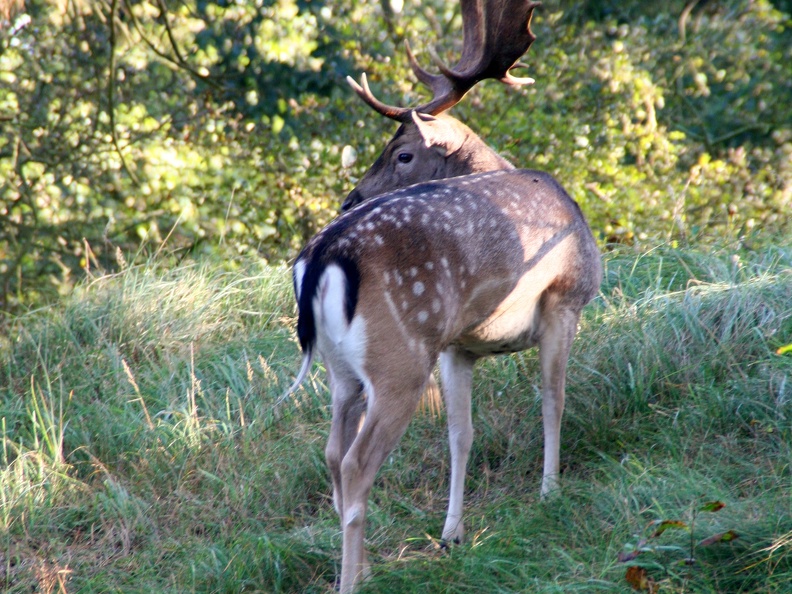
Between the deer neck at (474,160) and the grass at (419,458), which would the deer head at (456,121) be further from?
the grass at (419,458)

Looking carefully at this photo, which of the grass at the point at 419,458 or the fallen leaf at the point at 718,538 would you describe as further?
the grass at the point at 419,458

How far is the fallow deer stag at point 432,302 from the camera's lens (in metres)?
3.62

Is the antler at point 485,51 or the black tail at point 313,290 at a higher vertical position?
the antler at point 485,51

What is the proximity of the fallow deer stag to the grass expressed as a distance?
A: 0.31m

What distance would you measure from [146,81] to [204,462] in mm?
6013

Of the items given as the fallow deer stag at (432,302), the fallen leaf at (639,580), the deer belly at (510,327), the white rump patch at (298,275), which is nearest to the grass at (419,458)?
the fallen leaf at (639,580)

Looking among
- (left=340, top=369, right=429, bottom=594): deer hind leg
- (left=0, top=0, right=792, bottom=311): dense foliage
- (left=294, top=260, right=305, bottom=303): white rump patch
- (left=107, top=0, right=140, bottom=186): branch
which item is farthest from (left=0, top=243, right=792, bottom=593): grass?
(left=0, top=0, right=792, bottom=311): dense foliage

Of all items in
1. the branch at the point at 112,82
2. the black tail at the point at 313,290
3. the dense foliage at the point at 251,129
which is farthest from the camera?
the dense foliage at the point at 251,129

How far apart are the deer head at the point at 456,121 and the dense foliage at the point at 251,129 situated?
9.84 feet

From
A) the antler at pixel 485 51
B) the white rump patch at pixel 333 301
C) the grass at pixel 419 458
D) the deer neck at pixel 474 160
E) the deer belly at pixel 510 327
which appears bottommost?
the grass at pixel 419 458

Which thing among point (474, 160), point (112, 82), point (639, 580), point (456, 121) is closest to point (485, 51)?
point (456, 121)

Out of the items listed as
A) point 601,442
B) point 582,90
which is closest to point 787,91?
point 582,90

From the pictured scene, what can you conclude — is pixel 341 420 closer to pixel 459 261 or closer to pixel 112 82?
pixel 459 261

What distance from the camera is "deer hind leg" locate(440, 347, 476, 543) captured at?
4.48 meters
